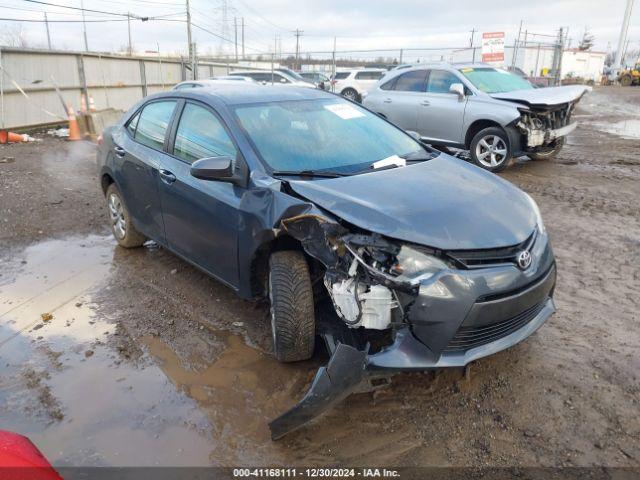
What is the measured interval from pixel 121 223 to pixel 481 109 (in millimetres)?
6154

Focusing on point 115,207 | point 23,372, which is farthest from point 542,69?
point 23,372

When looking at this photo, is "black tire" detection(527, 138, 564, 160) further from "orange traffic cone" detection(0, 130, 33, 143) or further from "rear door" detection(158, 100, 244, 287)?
"orange traffic cone" detection(0, 130, 33, 143)

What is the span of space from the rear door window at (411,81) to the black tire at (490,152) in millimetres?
1632

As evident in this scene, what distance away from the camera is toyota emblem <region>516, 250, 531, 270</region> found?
109 inches

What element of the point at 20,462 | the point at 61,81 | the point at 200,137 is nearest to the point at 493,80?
the point at 200,137

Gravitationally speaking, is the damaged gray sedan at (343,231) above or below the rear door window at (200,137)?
below

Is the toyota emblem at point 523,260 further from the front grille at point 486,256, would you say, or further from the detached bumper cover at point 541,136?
the detached bumper cover at point 541,136

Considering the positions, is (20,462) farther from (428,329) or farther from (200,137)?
(200,137)

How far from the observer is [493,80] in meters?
9.09

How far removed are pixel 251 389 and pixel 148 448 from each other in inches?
26.7

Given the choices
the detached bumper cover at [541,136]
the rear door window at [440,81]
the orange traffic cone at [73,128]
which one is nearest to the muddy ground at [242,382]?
the detached bumper cover at [541,136]

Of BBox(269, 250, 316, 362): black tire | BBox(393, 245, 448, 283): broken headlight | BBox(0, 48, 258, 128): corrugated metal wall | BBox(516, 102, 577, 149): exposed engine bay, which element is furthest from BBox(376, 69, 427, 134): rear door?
BBox(0, 48, 258, 128): corrugated metal wall

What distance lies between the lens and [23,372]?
10.8 feet

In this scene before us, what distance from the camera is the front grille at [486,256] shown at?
2633 mm
